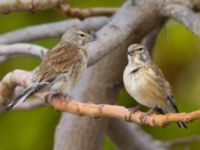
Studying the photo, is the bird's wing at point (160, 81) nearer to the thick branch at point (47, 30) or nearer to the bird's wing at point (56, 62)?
the bird's wing at point (56, 62)

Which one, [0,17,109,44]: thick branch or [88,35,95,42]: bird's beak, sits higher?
[88,35,95,42]: bird's beak

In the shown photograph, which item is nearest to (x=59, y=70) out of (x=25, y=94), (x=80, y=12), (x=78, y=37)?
(x=25, y=94)

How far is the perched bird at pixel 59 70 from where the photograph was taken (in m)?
4.00

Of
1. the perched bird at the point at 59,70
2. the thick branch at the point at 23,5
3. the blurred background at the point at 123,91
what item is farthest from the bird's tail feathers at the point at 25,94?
the blurred background at the point at 123,91

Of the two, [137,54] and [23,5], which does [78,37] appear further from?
[23,5]

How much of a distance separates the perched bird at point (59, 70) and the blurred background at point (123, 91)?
2.36 meters

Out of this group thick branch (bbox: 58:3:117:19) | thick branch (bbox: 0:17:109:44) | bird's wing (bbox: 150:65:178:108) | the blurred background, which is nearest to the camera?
bird's wing (bbox: 150:65:178:108)

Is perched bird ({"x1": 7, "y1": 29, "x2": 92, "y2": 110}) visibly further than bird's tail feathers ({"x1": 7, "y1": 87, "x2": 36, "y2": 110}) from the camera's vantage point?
Yes

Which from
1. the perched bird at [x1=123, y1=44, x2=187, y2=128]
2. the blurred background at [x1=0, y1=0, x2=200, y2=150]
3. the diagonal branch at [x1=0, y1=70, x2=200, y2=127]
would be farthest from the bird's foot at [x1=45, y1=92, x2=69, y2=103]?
the blurred background at [x1=0, y1=0, x2=200, y2=150]

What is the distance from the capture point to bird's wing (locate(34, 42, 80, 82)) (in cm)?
413

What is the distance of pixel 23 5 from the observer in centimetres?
408

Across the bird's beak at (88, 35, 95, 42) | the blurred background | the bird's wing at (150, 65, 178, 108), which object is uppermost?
the bird's beak at (88, 35, 95, 42)

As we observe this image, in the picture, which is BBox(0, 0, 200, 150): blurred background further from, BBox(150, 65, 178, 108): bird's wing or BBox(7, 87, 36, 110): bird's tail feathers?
BBox(7, 87, 36, 110): bird's tail feathers

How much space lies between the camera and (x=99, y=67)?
5.00 metres
